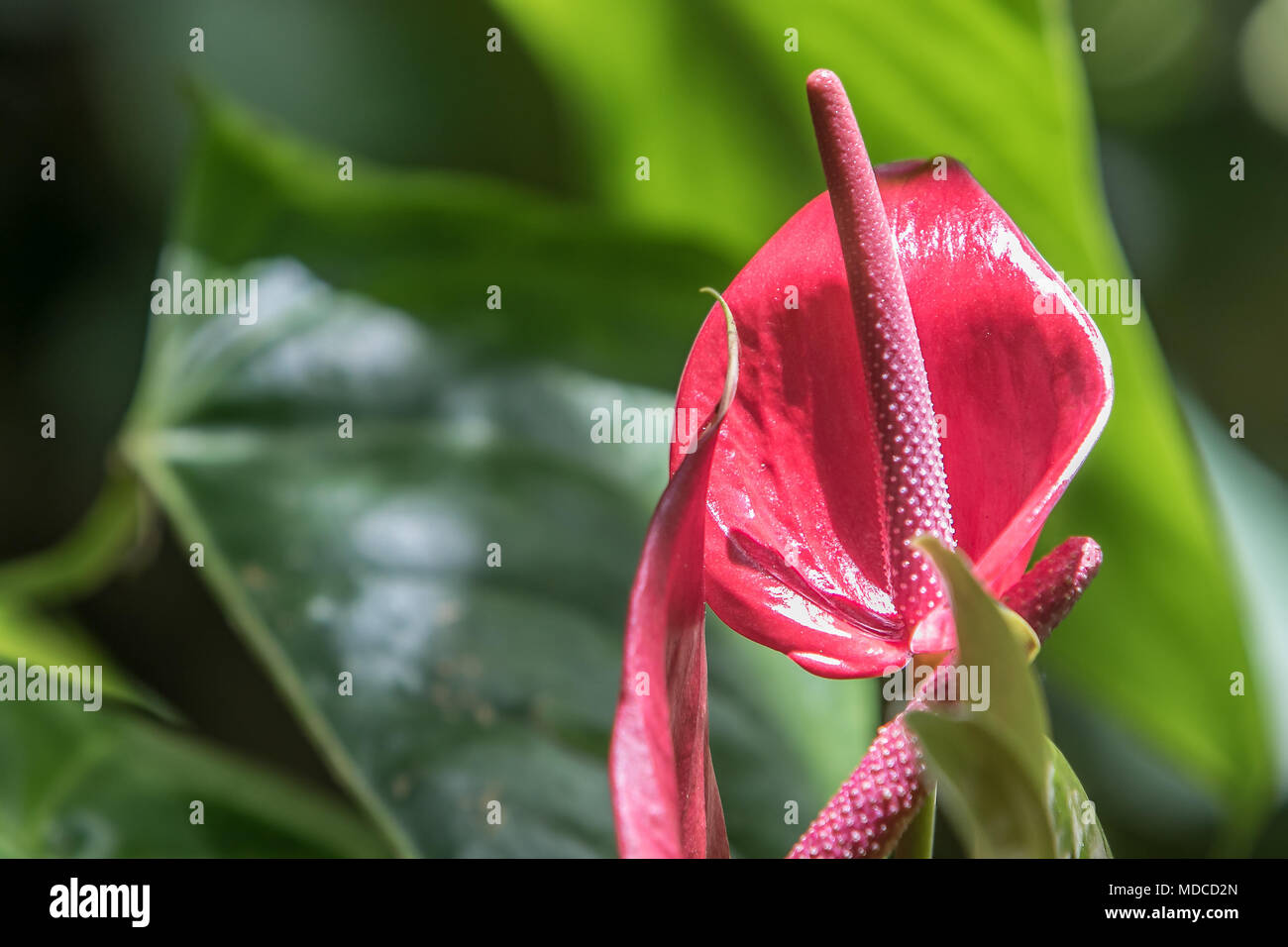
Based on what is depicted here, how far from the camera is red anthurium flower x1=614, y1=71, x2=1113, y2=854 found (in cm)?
26

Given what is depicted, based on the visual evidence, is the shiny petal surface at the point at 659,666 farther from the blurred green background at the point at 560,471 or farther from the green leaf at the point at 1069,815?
the blurred green background at the point at 560,471

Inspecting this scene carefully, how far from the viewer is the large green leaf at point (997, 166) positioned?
0.50 m

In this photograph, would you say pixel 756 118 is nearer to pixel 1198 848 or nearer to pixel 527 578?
pixel 527 578

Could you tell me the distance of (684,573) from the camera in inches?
→ 8.3

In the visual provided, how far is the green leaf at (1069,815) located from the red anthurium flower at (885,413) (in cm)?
3

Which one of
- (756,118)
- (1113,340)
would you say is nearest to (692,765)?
(1113,340)

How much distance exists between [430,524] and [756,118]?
0.29 m

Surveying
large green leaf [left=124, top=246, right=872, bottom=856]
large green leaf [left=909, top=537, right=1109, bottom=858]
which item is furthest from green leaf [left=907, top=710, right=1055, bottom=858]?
large green leaf [left=124, top=246, right=872, bottom=856]

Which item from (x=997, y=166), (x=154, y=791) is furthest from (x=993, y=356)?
(x=154, y=791)

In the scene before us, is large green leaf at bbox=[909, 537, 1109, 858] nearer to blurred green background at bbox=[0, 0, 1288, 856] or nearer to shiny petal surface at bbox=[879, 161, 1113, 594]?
shiny petal surface at bbox=[879, 161, 1113, 594]

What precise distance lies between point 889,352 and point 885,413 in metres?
0.01

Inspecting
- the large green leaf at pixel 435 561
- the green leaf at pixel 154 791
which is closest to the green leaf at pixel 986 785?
the large green leaf at pixel 435 561

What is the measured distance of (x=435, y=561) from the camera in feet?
1.88

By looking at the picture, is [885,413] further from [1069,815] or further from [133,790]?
[133,790]
